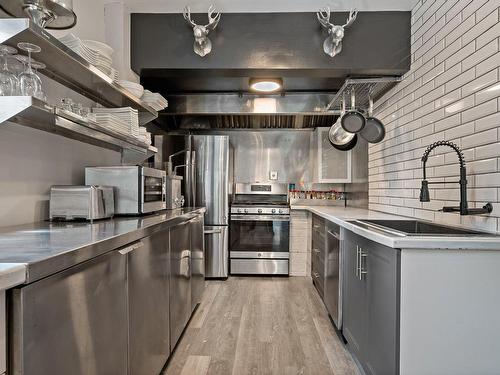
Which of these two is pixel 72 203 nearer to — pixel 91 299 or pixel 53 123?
pixel 53 123

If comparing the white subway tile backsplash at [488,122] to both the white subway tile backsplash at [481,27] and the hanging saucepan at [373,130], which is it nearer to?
the white subway tile backsplash at [481,27]

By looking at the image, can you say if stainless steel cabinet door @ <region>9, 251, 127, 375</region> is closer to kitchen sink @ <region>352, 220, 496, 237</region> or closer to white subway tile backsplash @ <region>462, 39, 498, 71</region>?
kitchen sink @ <region>352, 220, 496, 237</region>

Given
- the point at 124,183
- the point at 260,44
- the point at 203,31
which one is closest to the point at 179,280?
the point at 124,183

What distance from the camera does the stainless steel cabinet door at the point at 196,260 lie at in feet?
8.94

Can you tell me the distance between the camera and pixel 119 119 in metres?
2.17

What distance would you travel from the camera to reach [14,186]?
1.62 m

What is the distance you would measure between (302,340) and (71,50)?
2277mm

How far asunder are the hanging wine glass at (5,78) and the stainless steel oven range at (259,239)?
9.92ft

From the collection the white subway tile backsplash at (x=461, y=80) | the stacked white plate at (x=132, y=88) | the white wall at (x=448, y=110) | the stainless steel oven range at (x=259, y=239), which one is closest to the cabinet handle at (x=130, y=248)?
the stacked white plate at (x=132, y=88)

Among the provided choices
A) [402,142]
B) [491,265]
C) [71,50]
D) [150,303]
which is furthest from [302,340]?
[71,50]

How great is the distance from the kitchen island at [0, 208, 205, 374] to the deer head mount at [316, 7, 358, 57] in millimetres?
1860

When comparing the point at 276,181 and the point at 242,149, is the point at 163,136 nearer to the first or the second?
the point at 242,149

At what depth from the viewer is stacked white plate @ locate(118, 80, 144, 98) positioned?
2.29 m

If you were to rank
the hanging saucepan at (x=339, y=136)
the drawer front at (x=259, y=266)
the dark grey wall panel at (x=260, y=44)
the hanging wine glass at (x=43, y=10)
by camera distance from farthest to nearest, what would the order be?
the drawer front at (x=259, y=266)
the hanging saucepan at (x=339, y=136)
the dark grey wall panel at (x=260, y=44)
the hanging wine glass at (x=43, y=10)
